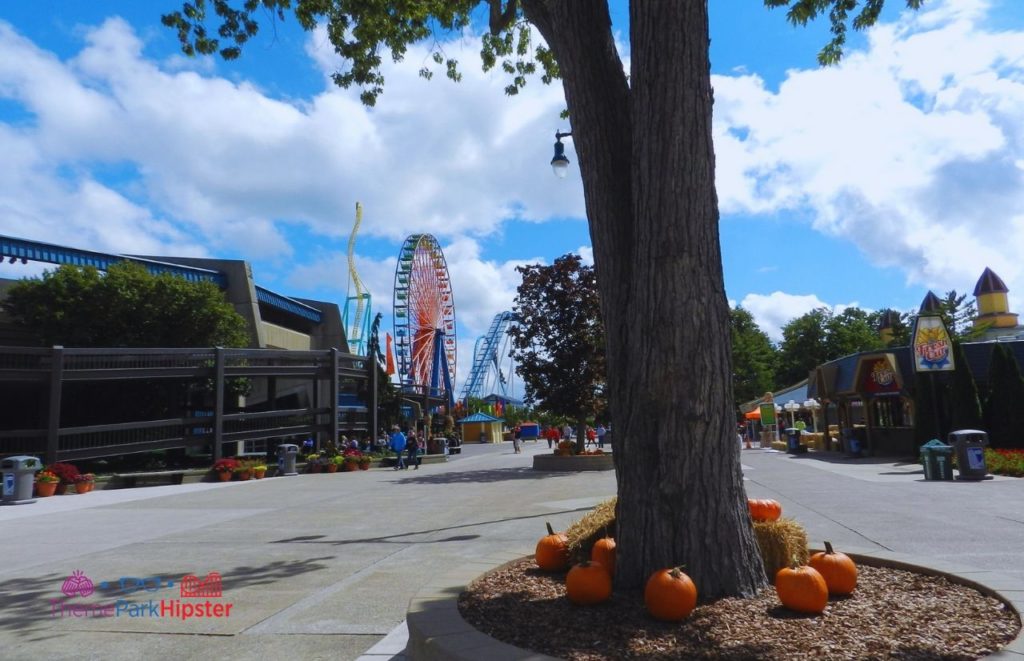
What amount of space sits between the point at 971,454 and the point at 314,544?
15.4 meters

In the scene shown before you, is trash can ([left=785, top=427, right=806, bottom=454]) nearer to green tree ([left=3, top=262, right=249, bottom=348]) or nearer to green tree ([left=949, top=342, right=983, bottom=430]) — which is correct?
green tree ([left=949, top=342, right=983, bottom=430])

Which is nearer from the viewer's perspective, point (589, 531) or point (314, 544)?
point (589, 531)

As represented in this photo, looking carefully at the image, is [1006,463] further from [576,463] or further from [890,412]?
[576,463]

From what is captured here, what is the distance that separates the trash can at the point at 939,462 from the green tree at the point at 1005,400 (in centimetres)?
708

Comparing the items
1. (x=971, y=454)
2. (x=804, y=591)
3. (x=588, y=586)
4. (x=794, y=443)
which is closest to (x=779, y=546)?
(x=804, y=591)

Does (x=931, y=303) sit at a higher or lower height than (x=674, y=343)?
higher

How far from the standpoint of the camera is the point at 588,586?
4633 millimetres

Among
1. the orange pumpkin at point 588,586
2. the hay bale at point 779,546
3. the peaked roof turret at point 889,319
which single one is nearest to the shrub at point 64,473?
the orange pumpkin at point 588,586

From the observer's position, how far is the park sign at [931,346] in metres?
23.2

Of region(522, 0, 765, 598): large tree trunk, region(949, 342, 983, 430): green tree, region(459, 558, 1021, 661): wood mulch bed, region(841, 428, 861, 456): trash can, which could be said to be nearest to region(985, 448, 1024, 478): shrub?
region(949, 342, 983, 430): green tree

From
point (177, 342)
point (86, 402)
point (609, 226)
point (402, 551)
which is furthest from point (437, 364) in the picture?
point (609, 226)

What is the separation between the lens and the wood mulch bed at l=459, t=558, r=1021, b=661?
3.78 meters

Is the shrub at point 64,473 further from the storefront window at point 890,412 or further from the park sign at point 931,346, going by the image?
the storefront window at point 890,412

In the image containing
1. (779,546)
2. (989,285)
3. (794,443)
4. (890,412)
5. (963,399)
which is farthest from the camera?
(989,285)
